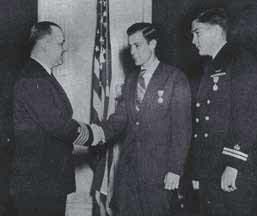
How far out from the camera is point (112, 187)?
7.39ft

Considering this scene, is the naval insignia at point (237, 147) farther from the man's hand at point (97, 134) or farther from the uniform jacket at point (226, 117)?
the man's hand at point (97, 134)

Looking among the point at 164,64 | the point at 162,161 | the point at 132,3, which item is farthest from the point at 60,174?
the point at 132,3

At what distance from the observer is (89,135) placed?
2.22m

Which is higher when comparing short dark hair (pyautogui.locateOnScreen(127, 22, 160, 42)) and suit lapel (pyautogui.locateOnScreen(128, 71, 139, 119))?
short dark hair (pyautogui.locateOnScreen(127, 22, 160, 42))

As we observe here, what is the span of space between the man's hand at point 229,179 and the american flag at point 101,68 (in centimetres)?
87

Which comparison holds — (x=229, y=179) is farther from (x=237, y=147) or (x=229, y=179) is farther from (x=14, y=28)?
(x=14, y=28)

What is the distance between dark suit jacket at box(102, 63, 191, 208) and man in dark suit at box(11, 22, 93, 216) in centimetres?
35

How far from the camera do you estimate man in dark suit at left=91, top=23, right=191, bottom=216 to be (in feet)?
6.54

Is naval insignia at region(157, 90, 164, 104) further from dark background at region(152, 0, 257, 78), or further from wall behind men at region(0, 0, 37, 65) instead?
wall behind men at region(0, 0, 37, 65)

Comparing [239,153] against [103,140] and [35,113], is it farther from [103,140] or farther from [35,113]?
[35,113]

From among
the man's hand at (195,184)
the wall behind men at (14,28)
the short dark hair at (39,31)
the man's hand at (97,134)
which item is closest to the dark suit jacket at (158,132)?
the man's hand at (195,184)

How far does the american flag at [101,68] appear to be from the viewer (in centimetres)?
233

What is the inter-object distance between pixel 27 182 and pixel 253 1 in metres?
1.56

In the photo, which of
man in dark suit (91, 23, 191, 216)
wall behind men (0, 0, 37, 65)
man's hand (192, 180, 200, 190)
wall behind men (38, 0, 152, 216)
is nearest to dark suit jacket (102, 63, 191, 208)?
man in dark suit (91, 23, 191, 216)
